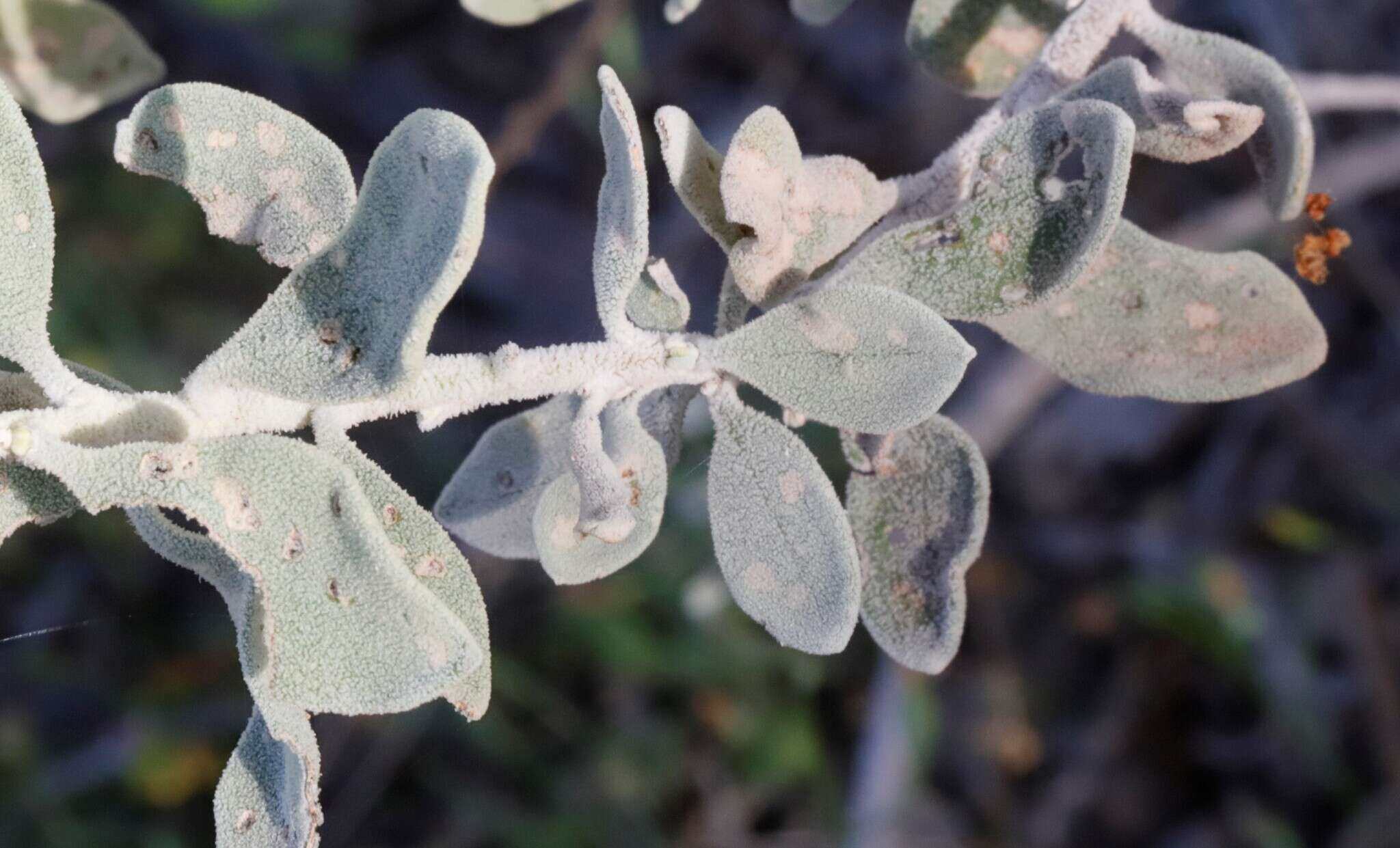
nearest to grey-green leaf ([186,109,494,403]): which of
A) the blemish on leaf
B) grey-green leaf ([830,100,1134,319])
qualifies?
the blemish on leaf

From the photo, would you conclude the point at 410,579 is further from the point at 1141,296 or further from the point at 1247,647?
the point at 1247,647

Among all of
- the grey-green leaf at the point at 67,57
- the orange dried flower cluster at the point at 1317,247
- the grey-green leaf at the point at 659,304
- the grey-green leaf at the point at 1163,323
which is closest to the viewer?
the grey-green leaf at the point at 659,304

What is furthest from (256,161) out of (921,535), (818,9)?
(921,535)

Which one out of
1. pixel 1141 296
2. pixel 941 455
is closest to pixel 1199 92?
pixel 1141 296

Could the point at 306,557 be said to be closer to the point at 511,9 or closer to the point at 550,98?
the point at 511,9

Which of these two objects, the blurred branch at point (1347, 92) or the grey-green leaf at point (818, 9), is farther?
the blurred branch at point (1347, 92)

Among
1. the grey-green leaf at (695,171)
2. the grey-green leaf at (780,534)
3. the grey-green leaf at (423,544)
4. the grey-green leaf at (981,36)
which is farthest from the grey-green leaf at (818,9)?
the grey-green leaf at (423,544)

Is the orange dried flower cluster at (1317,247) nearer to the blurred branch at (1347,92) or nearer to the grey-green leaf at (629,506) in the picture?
the blurred branch at (1347,92)
